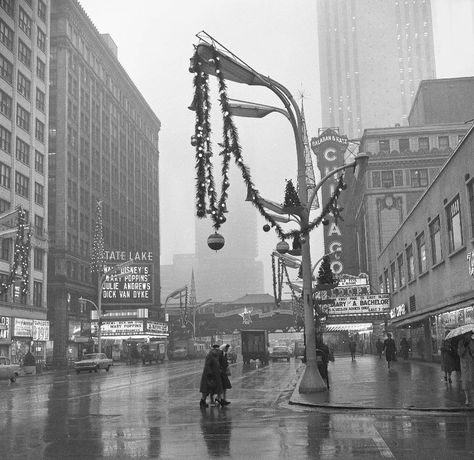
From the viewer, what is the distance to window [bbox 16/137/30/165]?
2594 inches

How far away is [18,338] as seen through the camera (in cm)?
6284

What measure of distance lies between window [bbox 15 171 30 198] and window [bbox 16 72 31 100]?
8561 millimetres

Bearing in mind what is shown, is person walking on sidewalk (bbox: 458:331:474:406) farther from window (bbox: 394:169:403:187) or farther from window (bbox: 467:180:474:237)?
window (bbox: 394:169:403:187)

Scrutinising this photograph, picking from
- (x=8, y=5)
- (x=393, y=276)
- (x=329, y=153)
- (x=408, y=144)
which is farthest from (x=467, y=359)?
(x=329, y=153)

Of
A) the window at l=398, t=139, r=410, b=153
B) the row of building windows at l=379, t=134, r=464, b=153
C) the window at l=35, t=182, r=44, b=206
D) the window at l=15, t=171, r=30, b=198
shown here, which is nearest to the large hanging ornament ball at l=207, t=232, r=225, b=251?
the window at l=15, t=171, r=30, b=198

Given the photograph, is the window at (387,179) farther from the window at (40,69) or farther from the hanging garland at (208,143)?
the hanging garland at (208,143)

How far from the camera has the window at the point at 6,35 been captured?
6362 centimetres

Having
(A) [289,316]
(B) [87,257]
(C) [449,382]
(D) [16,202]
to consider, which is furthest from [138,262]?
(C) [449,382]

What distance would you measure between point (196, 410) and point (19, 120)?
55160 millimetres

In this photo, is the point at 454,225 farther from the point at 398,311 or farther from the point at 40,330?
the point at 40,330

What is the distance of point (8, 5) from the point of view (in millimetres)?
65500

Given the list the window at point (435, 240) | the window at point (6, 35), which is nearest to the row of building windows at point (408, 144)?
the window at point (6, 35)

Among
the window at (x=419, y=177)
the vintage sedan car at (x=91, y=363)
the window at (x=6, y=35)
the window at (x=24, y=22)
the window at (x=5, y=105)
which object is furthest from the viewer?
the window at (x=419, y=177)

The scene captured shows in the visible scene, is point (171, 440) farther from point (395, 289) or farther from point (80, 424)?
point (395, 289)
